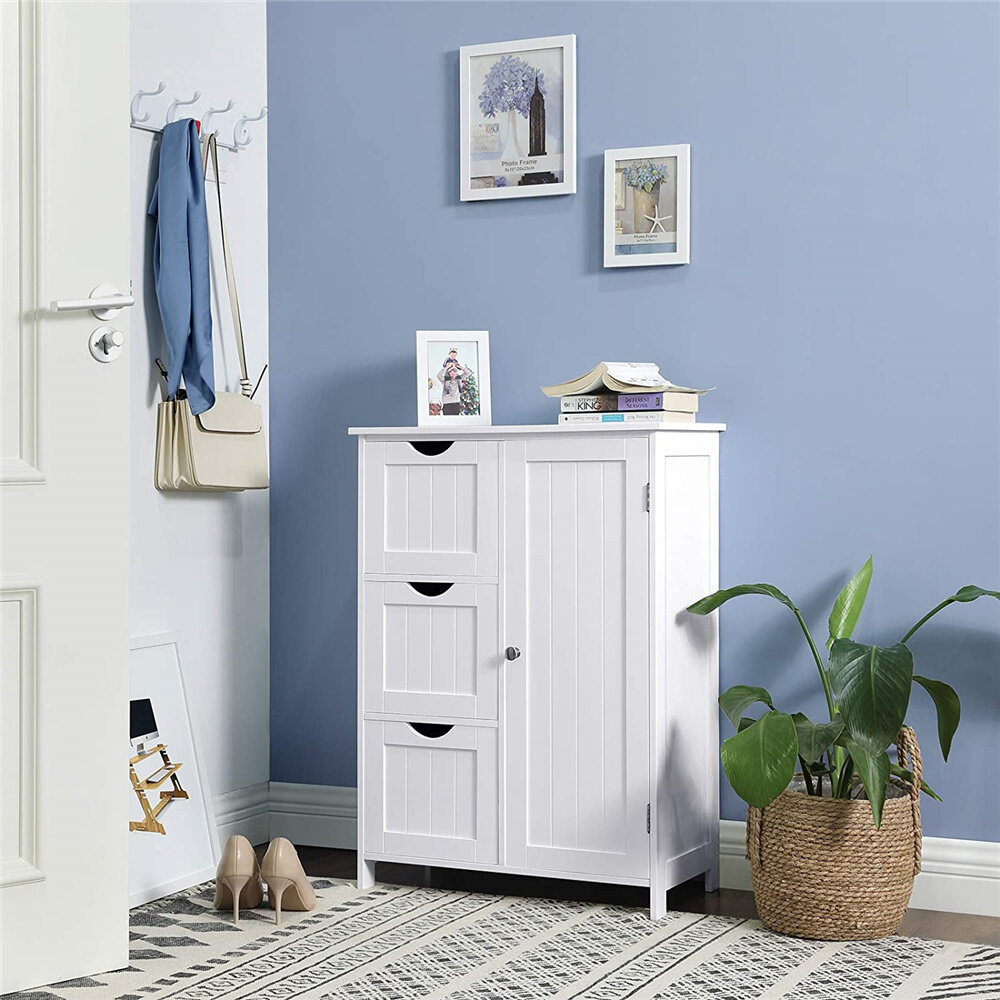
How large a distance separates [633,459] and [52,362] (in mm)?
1097

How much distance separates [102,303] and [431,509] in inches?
35.8

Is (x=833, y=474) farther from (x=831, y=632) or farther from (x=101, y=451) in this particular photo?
(x=101, y=451)

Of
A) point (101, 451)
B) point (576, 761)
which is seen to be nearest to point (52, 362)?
point (101, 451)

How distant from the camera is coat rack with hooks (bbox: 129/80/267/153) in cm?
314

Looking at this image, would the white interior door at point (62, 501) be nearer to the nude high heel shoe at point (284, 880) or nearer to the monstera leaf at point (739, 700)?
the nude high heel shoe at point (284, 880)

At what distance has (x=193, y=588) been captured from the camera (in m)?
3.34

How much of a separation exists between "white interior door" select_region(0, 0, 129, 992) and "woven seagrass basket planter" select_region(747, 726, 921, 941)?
3.88ft

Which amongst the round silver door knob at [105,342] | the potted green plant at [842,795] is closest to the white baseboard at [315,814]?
the potted green plant at [842,795]

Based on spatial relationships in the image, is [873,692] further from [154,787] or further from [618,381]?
[154,787]

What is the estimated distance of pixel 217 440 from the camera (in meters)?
3.24

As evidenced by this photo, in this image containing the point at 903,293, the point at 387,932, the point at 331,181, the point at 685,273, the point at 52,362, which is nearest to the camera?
the point at 52,362

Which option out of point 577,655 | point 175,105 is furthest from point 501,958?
point 175,105

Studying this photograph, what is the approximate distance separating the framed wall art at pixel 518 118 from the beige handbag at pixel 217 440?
588mm

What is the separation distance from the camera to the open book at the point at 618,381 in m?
2.93
